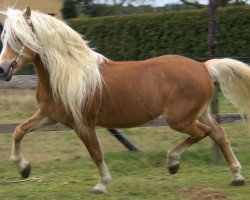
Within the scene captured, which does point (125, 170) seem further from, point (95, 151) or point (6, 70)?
point (6, 70)

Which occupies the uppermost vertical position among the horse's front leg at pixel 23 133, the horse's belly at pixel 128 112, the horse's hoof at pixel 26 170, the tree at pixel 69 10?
the horse's belly at pixel 128 112

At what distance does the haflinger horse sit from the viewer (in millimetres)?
5570

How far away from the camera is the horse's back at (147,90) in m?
5.86

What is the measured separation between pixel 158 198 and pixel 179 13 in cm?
1216

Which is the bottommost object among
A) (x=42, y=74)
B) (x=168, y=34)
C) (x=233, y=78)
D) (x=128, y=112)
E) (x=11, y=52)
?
(x=168, y=34)

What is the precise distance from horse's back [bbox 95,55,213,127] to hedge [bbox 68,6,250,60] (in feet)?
32.9

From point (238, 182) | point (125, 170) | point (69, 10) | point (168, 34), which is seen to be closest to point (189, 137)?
point (238, 182)

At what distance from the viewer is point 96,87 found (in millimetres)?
5727

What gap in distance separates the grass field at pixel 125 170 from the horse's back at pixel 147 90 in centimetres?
80

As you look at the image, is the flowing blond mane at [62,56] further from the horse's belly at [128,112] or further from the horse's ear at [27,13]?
the horse's belly at [128,112]

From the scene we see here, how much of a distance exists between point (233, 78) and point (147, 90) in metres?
1.13

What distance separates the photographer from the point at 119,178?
6793mm

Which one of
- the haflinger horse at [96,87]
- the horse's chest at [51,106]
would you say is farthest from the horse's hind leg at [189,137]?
the horse's chest at [51,106]

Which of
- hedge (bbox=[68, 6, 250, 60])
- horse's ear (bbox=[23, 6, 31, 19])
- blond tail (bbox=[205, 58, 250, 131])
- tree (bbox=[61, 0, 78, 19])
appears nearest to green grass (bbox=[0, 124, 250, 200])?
blond tail (bbox=[205, 58, 250, 131])
